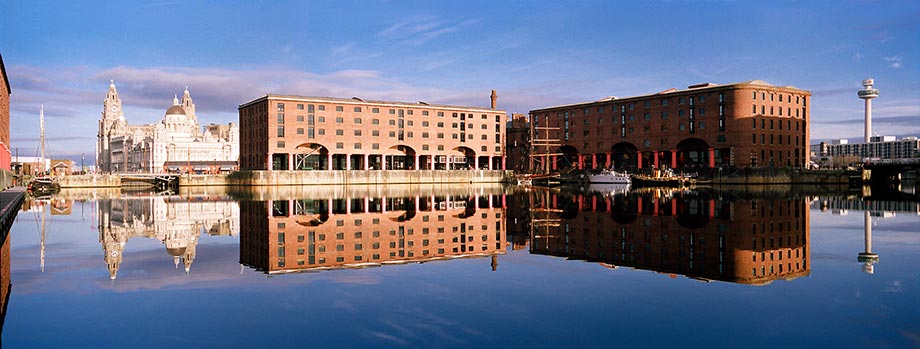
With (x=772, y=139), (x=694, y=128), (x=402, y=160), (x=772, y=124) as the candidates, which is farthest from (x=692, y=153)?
(x=402, y=160)

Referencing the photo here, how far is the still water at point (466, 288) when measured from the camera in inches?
348

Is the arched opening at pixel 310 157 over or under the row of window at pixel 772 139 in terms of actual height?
under

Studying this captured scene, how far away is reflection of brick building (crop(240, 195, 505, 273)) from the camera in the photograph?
1662cm

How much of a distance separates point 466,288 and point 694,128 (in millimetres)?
95711

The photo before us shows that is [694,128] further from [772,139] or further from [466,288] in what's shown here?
[466,288]

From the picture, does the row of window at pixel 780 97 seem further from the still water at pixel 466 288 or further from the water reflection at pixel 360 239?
the still water at pixel 466 288

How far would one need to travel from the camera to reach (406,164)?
110000 millimetres

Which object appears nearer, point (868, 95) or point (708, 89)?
point (708, 89)

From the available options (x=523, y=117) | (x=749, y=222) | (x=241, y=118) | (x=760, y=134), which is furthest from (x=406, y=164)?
(x=749, y=222)

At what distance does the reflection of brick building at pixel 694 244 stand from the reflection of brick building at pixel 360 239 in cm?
276

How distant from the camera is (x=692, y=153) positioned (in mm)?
103750

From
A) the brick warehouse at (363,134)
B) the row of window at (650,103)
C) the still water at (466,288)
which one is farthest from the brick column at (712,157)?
the still water at (466,288)

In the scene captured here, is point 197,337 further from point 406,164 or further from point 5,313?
point 406,164

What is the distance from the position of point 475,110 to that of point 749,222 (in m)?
87.1
